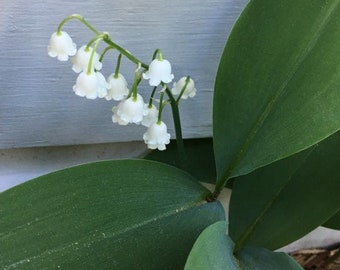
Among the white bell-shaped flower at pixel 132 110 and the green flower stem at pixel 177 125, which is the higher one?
the white bell-shaped flower at pixel 132 110

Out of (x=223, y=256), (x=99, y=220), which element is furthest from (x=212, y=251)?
(x=99, y=220)

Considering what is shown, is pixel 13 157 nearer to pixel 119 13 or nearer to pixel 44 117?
pixel 44 117

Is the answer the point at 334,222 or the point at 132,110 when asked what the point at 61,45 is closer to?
the point at 132,110

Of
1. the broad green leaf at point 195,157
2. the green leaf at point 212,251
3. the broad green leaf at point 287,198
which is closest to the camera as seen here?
the green leaf at point 212,251

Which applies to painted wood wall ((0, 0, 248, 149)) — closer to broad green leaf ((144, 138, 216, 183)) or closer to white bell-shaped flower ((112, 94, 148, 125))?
broad green leaf ((144, 138, 216, 183))

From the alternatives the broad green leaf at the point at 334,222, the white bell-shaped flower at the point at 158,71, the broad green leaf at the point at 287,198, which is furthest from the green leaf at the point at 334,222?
the white bell-shaped flower at the point at 158,71

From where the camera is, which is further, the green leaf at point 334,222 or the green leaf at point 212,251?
the green leaf at point 334,222

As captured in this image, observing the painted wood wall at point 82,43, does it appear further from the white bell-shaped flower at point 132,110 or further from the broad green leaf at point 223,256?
the broad green leaf at point 223,256

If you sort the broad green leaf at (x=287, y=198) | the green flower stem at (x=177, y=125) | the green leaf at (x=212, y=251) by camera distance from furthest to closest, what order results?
the broad green leaf at (x=287, y=198) → the green flower stem at (x=177, y=125) → the green leaf at (x=212, y=251)

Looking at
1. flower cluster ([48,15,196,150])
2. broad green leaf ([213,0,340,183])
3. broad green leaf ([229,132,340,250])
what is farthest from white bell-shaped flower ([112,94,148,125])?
broad green leaf ([229,132,340,250])
